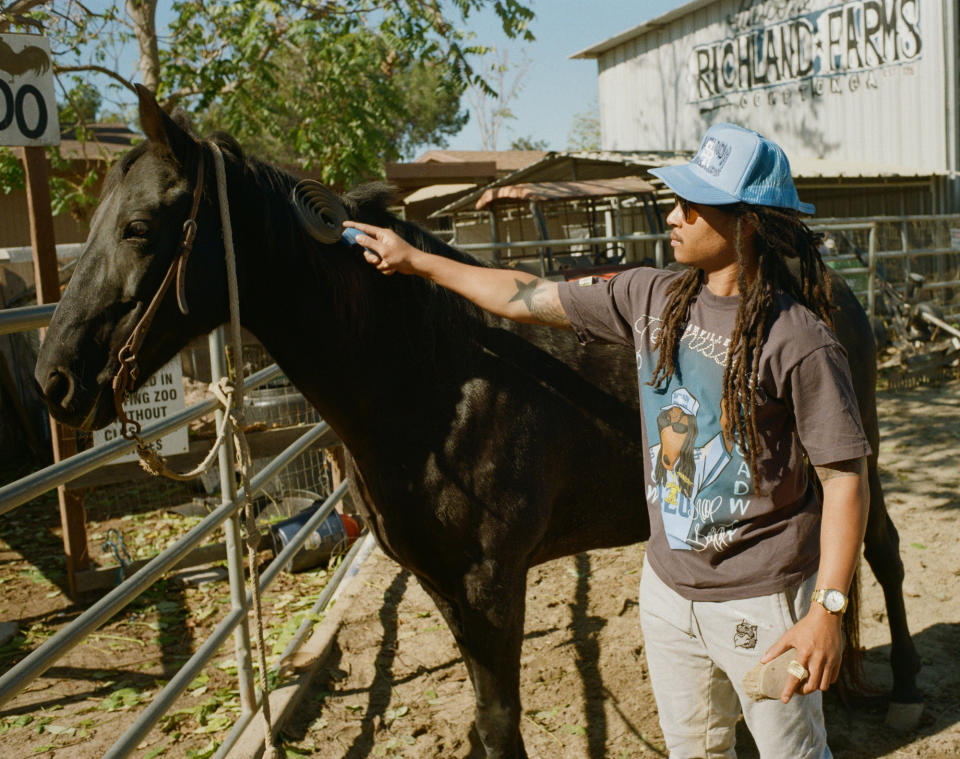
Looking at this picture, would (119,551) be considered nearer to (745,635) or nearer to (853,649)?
(853,649)

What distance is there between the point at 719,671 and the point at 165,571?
1.73m

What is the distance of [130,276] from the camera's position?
6.20 feet

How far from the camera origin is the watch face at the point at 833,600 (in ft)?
5.00

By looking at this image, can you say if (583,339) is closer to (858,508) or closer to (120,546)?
(858,508)

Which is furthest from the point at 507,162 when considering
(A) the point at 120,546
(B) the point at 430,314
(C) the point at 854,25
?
(B) the point at 430,314

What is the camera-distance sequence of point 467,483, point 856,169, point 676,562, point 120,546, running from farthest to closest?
1. point 856,169
2. point 120,546
3. point 467,483
4. point 676,562

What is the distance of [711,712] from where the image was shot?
189 centimetres

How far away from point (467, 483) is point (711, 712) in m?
0.87

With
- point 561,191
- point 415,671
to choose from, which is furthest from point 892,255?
point 415,671

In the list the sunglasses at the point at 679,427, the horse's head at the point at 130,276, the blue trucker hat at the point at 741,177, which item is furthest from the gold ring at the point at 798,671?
the horse's head at the point at 130,276

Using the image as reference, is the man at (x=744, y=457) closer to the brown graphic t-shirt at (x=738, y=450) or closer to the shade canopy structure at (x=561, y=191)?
the brown graphic t-shirt at (x=738, y=450)

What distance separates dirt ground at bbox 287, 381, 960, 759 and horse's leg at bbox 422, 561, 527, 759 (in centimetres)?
64

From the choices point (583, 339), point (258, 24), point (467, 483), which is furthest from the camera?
point (258, 24)

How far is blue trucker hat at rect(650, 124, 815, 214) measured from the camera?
1677 millimetres
